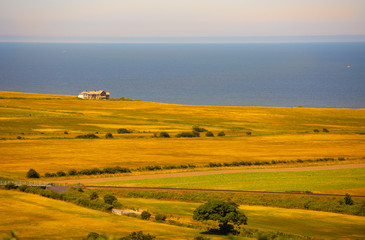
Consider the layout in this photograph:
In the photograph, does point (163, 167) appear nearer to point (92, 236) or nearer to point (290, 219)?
point (290, 219)

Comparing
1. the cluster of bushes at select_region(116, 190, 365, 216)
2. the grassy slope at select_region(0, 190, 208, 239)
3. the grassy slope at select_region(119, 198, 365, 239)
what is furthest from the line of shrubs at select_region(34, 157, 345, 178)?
the grassy slope at select_region(119, 198, 365, 239)

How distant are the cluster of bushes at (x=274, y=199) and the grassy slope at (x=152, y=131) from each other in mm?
14801

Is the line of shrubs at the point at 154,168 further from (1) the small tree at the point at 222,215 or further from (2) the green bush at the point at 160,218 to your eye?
(1) the small tree at the point at 222,215

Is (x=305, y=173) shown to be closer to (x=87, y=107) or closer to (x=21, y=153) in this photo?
(x=21, y=153)

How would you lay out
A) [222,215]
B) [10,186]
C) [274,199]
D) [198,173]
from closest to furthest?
[222,215] → [274,199] → [10,186] → [198,173]

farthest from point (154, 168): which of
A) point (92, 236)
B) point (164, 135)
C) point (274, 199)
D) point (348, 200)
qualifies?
point (92, 236)

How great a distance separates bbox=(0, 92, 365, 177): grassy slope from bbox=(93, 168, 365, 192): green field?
854cm

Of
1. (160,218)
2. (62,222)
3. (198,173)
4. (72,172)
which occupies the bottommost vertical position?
(62,222)

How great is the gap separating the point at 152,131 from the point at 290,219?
49456 millimetres

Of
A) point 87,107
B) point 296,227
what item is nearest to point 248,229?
point 296,227

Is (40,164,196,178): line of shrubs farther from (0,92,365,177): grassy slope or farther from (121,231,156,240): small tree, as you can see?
(121,231,156,240): small tree

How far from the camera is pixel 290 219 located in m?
42.0

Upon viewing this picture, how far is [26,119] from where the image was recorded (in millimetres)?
97438

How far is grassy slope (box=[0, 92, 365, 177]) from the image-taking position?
66.4 m
